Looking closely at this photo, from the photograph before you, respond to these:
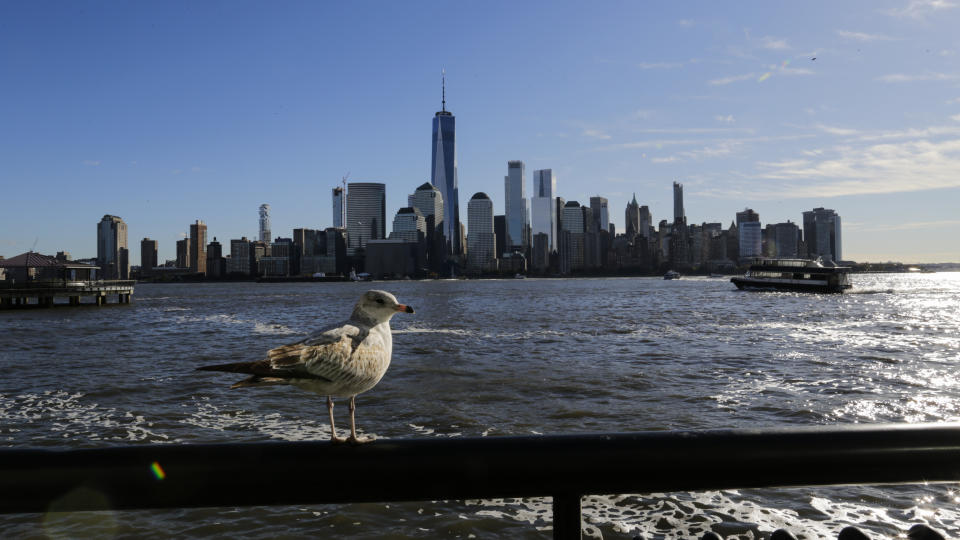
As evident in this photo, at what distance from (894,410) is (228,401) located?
15467 mm

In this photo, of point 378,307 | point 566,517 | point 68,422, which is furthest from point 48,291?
point 566,517

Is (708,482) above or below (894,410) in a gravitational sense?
above

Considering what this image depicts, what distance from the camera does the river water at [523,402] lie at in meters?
7.73

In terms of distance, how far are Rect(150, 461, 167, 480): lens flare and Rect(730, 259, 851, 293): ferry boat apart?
8956 cm

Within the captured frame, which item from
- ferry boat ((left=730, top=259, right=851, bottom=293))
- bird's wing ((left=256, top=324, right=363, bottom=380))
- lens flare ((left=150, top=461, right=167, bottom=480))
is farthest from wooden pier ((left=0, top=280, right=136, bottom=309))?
ferry boat ((left=730, top=259, right=851, bottom=293))

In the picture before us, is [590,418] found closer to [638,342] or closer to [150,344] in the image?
[638,342]

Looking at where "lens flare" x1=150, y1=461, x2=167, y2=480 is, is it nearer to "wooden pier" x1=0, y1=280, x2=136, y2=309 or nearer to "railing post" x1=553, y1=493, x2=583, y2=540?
"railing post" x1=553, y1=493, x2=583, y2=540

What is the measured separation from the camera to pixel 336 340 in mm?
2465

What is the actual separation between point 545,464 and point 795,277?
95.0 m

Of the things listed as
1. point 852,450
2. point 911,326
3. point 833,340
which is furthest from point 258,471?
point 911,326

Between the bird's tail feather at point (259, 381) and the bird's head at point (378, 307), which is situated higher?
the bird's head at point (378, 307)

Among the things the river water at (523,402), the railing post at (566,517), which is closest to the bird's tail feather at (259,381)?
the railing post at (566,517)

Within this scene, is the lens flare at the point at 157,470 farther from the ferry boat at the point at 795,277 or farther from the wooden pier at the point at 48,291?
the ferry boat at the point at 795,277

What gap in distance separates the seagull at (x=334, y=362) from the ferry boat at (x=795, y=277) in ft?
290
